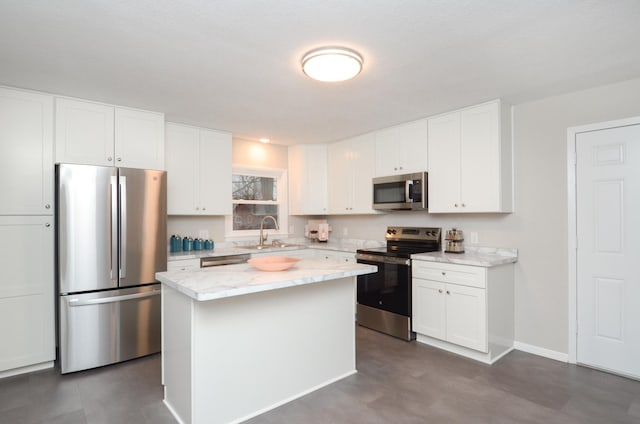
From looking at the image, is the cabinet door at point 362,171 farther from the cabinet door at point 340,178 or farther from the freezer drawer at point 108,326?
the freezer drawer at point 108,326

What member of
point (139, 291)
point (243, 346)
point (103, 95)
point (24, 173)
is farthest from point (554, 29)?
point (24, 173)

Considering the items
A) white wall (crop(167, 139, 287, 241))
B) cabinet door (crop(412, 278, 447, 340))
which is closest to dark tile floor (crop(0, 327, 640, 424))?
cabinet door (crop(412, 278, 447, 340))

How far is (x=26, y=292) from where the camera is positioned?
292 centimetres

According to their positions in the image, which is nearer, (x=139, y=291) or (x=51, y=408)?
(x=51, y=408)

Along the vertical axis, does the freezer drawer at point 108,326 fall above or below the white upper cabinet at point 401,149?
below

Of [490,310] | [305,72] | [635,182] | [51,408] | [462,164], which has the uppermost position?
[305,72]

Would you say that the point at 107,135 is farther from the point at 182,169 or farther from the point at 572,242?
the point at 572,242

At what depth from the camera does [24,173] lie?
2.93 meters

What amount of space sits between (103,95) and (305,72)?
1.96 meters

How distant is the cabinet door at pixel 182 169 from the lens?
12.9ft

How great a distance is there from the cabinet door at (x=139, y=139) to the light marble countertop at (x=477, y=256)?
2.92 meters

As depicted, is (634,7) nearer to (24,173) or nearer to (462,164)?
(462,164)

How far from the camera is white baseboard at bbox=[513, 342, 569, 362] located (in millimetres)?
3131

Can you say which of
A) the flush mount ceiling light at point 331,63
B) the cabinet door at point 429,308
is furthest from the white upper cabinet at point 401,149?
the flush mount ceiling light at point 331,63
